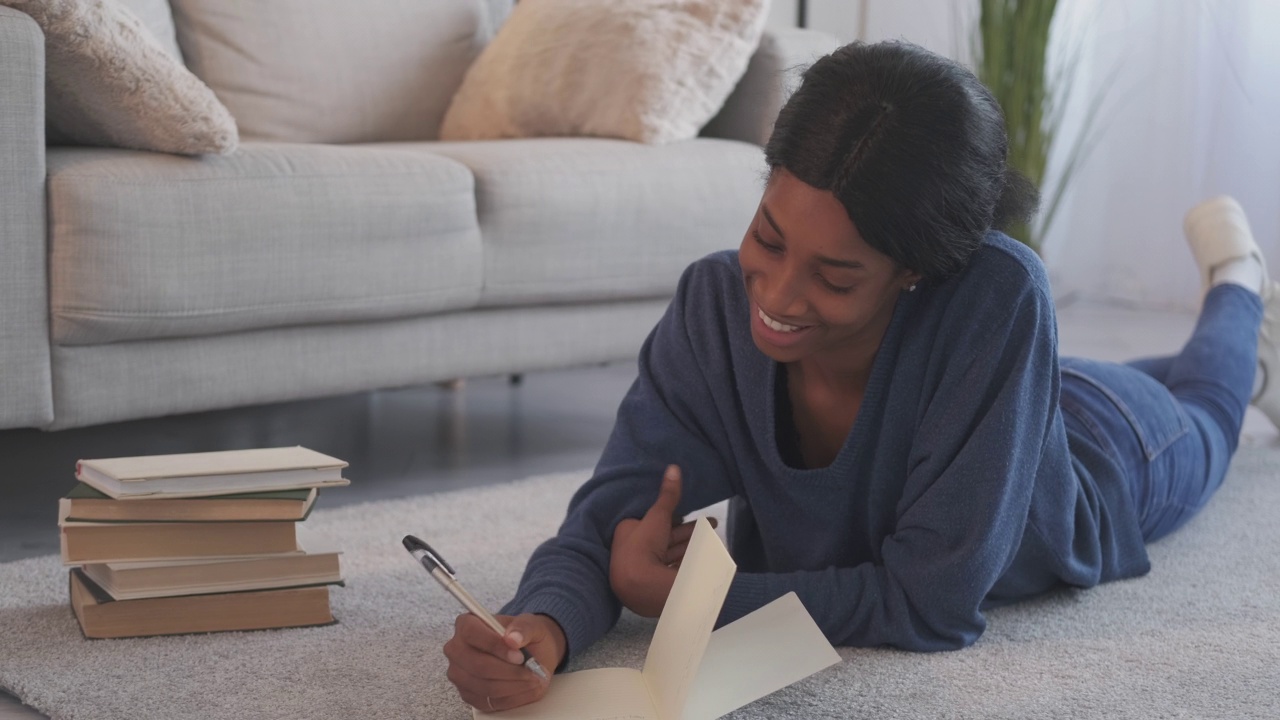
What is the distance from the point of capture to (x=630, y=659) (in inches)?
50.1

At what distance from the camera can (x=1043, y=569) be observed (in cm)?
143

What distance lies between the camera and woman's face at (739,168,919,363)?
1.09 meters

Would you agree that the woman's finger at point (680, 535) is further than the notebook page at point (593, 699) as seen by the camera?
→ Yes

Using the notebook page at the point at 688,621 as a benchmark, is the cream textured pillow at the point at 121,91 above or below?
above

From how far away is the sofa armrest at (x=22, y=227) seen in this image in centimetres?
159

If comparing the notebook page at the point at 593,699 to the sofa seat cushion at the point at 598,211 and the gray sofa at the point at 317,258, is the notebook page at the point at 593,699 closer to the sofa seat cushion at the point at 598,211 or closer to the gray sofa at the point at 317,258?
the gray sofa at the point at 317,258

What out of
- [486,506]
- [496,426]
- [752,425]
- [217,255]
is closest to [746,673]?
[752,425]

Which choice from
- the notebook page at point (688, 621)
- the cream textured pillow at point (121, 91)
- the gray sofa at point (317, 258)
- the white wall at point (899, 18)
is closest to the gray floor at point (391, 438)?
the gray sofa at point (317, 258)

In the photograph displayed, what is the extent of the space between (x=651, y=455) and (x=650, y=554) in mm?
133

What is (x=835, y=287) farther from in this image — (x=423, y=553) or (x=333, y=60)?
(x=333, y=60)

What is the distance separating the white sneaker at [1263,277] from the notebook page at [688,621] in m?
1.40

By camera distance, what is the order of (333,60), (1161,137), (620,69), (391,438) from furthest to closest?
(1161,137)
(333,60)
(620,69)
(391,438)

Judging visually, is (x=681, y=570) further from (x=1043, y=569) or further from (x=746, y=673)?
(x=1043, y=569)

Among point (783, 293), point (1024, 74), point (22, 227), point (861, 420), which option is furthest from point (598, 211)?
point (1024, 74)
